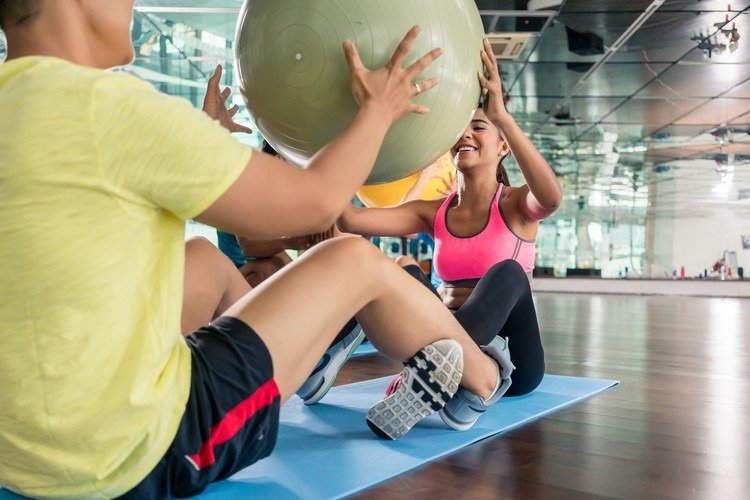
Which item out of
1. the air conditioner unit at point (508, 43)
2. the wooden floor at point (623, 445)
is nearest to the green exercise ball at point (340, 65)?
the wooden floor at point (623, 445)

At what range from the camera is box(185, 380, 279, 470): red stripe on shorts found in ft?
3.13

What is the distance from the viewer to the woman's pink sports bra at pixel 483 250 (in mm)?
2033

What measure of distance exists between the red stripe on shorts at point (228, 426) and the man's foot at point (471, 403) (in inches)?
24.1

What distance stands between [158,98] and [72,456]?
443 mm

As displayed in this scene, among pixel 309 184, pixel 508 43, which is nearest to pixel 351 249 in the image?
pixel 309 184

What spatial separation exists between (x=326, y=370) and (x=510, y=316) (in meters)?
0.50

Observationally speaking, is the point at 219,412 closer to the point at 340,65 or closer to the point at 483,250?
the point at 340,65

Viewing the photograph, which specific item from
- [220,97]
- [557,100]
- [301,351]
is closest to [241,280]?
[220,97]

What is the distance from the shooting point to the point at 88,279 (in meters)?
0.79

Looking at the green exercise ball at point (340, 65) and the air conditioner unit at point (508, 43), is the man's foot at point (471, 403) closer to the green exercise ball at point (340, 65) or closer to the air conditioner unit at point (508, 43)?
the green exercise ball at point (340, 65)

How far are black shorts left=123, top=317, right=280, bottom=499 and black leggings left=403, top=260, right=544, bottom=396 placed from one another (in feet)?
2.34

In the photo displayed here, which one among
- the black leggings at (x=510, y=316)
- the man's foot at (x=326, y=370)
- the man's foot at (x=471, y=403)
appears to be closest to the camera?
the man's foot at (x=471, y=403)

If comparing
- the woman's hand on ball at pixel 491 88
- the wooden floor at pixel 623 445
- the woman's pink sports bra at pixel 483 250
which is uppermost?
the woman's hand on ball at pixel 491 88

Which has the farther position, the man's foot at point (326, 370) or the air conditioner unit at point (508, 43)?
the air conditioner unit at point (508, 43)
